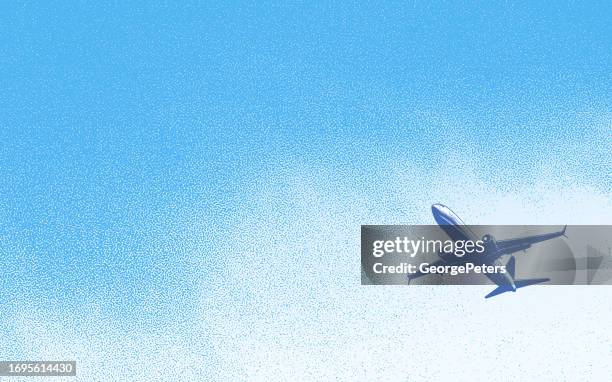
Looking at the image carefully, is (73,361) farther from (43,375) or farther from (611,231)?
(611,231)

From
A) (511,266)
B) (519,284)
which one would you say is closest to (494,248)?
(511,266)

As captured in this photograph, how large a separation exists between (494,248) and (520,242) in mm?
290

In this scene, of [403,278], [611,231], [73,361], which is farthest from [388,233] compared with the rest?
[73,361]

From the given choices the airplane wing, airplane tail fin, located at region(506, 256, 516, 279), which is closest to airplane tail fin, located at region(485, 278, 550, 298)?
airplane tail fin, located at region(506, 256, 516, 279)

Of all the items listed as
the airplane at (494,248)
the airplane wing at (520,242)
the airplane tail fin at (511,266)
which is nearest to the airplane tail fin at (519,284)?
the airplane at (494,248)

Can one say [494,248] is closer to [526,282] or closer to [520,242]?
[520,242]

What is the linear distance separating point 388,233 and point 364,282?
59cm

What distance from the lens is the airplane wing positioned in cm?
922

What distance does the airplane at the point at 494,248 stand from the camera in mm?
9164

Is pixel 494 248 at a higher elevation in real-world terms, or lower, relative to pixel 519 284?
higher

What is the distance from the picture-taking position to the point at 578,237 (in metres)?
9.22

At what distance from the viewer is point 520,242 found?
9289 mm

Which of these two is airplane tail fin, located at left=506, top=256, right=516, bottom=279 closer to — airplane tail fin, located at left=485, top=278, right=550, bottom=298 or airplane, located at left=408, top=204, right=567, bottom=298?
airplane, located at left=408, top=204, right=567, bottom=298

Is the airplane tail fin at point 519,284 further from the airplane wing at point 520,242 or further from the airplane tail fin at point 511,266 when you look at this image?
the airplane wing at point 520,242
